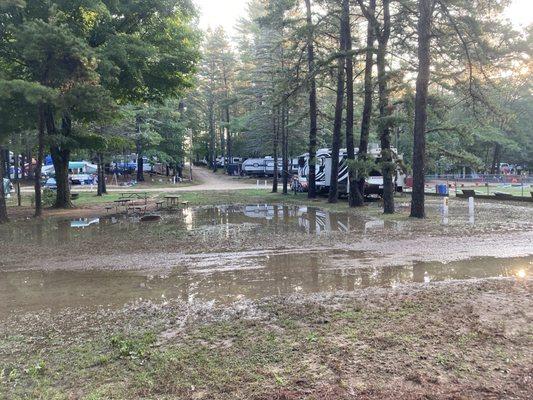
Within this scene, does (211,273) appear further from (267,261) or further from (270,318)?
(270,318)

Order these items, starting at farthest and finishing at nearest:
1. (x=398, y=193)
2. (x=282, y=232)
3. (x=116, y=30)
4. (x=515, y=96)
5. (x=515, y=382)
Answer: (x=515, y=96) → (x=398, y=193) → (x=116, y=30) → (x=282, y=232) → (x=515, y=382)

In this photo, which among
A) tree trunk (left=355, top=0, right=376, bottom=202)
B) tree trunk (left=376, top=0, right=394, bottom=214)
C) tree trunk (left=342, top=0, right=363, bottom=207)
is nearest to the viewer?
tree trunk (left=376, top=0, right=394, bottom=214)

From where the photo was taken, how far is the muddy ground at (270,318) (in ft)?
12.9

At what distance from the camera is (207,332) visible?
5195 millimetres

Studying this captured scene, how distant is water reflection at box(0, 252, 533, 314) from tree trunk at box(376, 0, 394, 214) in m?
9.05

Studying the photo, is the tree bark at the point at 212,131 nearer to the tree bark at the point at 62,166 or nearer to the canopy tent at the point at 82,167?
the canopy tent at the point at 82,167

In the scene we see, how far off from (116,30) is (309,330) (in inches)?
777

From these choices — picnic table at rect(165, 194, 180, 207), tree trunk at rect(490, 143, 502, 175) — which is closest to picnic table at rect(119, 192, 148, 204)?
picnic table at rect(165, 194, 180, 207)

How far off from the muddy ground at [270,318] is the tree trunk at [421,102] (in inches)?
175

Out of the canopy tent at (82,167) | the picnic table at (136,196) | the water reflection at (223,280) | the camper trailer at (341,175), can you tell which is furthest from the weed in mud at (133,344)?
the canopy tent at (82,167)

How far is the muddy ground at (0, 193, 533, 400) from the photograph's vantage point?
3.92 meters

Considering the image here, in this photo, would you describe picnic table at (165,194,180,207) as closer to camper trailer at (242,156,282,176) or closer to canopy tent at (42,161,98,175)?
camper trailer at (242,156,282,176)

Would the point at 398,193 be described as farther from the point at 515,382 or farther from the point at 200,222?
the point at 515,382

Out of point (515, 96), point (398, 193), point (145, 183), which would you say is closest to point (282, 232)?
point (398, 193)
